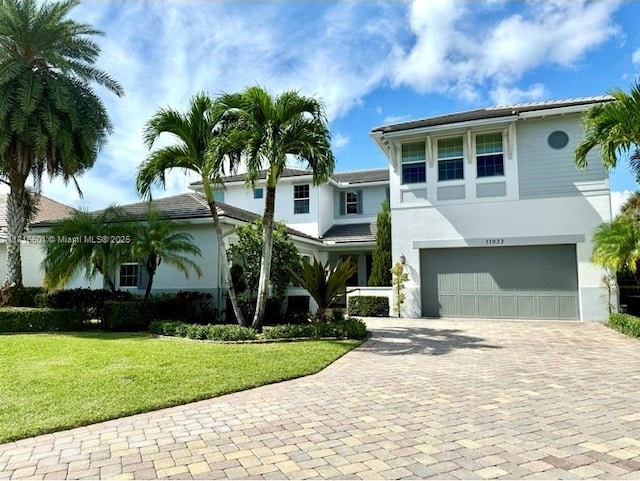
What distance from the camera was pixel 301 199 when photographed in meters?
24.9

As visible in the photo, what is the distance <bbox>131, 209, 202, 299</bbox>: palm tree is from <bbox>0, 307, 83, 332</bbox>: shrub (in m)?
2.39

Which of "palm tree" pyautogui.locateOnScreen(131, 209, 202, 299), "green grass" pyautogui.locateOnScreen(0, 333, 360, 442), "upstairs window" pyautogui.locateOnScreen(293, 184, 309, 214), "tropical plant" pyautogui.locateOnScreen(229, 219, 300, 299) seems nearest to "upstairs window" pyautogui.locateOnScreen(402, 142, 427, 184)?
"tropical plant" pyautogui.locateOnScreen(229, 219, 300, 299)

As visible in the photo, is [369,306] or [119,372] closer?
[119,372]

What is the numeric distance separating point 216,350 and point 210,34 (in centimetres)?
765

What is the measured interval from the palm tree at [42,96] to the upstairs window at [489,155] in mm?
14852

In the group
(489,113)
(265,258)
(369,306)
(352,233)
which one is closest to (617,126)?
(489,113)

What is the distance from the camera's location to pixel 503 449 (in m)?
4.38

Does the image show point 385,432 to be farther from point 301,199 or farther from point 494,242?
point 301,199

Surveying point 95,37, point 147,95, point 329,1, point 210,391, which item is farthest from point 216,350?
point 95,37

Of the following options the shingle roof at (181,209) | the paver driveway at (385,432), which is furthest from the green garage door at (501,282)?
the paver driveway at (385,432)

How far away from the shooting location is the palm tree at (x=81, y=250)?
544 inches

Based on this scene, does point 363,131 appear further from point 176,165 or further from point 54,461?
point 54,461

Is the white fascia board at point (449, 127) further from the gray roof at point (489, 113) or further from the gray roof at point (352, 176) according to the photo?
the gray roof at point (352, 176)

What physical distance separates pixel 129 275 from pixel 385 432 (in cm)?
1569
